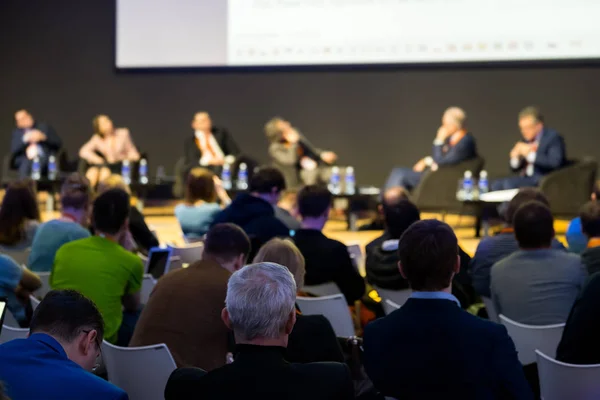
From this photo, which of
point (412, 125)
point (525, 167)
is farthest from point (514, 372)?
point (412, 125)

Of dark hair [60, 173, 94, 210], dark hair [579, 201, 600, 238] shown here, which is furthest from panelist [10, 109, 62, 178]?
dark hair [579, 201, 600, 238]

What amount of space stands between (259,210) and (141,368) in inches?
110

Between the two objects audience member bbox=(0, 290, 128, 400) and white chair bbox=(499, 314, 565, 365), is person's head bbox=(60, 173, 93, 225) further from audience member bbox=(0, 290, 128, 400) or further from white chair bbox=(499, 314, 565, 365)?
audience member bbox=(0, 290, 128, 400)

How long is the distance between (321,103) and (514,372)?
10.3 m

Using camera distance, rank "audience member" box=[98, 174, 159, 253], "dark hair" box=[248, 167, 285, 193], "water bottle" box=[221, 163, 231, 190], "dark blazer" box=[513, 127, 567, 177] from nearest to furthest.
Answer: "audience member" box=[98, 174, 159, 253]
"dark hair" box=[248, 167, 285, 193]
"dark blazer" box=[513, 127, 567, 177]
"water bottle" box=[221, 163, 231, 190]

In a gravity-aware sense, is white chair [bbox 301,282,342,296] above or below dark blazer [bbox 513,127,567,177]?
below

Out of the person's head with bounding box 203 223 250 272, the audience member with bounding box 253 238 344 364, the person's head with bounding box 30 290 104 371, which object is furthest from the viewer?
the person's head with bounding box 203 223 250 272

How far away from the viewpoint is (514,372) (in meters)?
2.45

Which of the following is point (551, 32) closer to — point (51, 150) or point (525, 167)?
point (525, 167)

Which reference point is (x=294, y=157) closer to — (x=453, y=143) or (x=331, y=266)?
(x=453, y=143)

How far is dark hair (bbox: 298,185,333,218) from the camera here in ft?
16.3

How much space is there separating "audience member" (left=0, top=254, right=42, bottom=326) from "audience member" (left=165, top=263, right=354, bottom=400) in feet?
6.22

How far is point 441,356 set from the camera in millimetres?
2518

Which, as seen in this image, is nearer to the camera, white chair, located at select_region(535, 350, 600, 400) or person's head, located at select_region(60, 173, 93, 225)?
white chair, located at select_region(535, 350, 600, 400)
